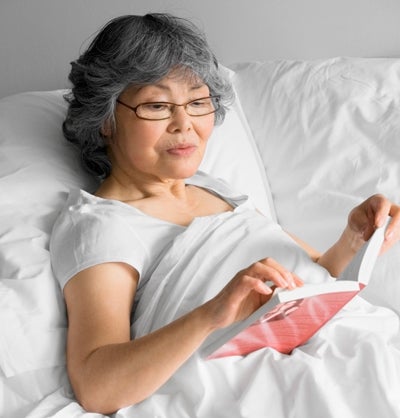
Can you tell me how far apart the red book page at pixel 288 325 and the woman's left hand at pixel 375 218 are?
22 cm

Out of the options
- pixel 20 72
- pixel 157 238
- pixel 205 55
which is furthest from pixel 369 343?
pixel 20 72

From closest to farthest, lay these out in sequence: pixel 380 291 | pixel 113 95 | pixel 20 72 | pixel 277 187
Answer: pixel 113 95 → pixel 380 291 → pixel 277 187 → pixel 20 72

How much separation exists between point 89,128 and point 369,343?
2.25 ft

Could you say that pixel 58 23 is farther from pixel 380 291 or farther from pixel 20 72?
pixel 380 291

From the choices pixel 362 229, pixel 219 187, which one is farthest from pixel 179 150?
pixel 362 229

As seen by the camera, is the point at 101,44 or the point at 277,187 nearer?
the point at 101,44

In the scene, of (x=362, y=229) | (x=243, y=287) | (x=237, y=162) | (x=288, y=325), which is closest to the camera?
(x=243, y=287)

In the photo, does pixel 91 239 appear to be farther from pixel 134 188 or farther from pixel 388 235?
pixel 388 235

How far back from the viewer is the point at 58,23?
2537mm

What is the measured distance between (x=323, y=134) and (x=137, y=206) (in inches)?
26.5

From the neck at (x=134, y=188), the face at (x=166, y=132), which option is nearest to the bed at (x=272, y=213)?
the neck at (x=134, y=188)

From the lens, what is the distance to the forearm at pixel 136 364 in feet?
4.60

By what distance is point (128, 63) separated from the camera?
1702 millimetres

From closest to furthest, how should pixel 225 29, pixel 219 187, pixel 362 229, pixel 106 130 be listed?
pixel 362 229, pixel 106 130, pixel 219 187, pixel 225 29
